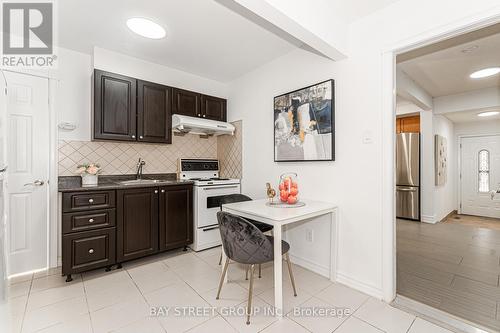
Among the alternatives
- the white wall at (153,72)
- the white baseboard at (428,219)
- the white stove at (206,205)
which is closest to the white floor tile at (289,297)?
Answer: the white stove at (206,205)

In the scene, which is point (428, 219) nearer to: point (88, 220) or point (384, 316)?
point (384, 316)

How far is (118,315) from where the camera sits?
1825 millimetres

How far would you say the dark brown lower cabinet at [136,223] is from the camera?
2590 millimetres

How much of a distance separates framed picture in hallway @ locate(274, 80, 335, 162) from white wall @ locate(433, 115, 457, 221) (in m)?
3.79

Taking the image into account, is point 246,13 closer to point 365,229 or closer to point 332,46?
point 332,46

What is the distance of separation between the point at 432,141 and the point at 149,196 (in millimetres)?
5310

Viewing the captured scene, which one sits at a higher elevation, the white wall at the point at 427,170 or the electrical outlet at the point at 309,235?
the white wall at the point at 427,170

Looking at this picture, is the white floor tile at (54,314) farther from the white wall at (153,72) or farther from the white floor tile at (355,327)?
the white wall at (153,72)

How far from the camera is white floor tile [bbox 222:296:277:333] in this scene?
1.69 metres

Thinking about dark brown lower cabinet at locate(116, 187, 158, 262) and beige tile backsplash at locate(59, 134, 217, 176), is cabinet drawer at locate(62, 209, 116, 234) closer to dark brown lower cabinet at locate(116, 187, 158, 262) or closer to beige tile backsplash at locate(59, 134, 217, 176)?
dark brown lower cabinet at locate(116, 187, 158, 262)

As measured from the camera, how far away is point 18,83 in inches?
99.3

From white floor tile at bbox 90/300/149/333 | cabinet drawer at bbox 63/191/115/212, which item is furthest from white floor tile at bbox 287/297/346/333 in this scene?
cabinet drawer at bbox 63/191/115/212

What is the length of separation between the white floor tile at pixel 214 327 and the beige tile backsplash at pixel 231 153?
7.08 ft

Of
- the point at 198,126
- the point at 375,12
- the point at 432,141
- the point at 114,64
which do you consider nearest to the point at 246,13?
the point at 375,12
